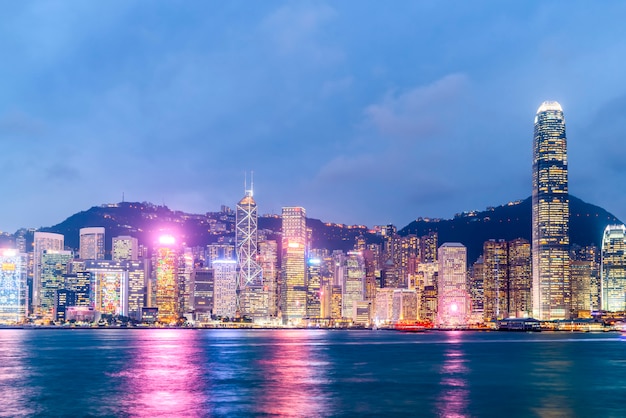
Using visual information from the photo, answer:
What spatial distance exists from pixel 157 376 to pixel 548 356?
66119 millimetres

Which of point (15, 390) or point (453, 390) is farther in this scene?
point (453, 390)

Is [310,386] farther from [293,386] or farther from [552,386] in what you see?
[552,386]

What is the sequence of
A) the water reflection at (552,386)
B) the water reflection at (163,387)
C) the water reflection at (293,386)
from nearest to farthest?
1. the water reflection at (163,387)
2. the water reflection at (552,386)
3. the water reflection at (293,386)

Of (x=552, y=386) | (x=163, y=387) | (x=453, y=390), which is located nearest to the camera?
(x=453, y=390)

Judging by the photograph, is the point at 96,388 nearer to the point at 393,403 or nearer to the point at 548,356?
the point at 393,403

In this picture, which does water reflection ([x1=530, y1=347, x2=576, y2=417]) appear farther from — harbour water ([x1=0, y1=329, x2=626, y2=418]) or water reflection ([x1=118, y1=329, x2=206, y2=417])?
water reflection ([x1=118, y1=329, x2=206, y2=417])

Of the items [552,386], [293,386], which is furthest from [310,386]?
[552,386]

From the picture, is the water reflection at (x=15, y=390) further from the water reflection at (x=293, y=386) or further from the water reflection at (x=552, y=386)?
the water reflection at (x=552, y=386)

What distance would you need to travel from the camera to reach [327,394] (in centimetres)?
6912

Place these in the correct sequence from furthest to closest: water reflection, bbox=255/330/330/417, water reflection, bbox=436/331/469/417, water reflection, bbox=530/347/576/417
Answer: water reflection, bbox=436/331/469/417 < water reflection, bbox=255/330/330/417 < water reflection, bbox=530/347/576/417

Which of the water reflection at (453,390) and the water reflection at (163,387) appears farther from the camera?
the water reflection at (453,390)

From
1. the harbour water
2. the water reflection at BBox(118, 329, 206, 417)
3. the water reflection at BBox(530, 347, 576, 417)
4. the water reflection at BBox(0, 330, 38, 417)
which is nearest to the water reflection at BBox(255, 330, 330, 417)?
the harbour water

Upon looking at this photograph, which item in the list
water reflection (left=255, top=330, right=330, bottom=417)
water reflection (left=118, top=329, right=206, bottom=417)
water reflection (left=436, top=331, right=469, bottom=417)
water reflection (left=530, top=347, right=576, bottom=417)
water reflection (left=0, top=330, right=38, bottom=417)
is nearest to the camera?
water reflection (left=118, top=329, right=206, bottom=417)

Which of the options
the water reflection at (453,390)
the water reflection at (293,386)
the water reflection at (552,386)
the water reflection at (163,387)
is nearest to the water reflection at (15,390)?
the water reflection at (163,387)
